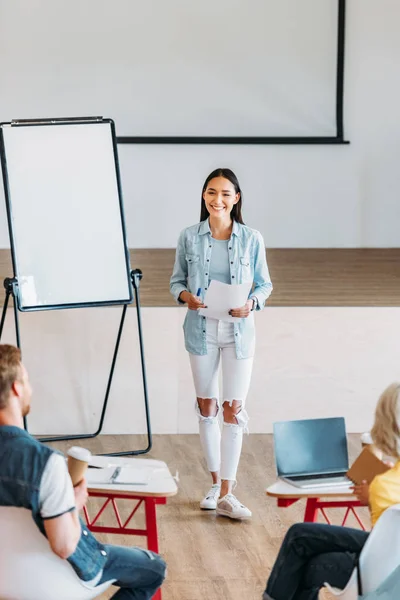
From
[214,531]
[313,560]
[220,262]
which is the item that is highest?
[220,262]

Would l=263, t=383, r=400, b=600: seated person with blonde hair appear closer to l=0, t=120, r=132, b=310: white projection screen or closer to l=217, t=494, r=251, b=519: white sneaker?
l=217, t=494, r=251, b=519: white sneaker

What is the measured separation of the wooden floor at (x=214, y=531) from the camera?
12.0 ft

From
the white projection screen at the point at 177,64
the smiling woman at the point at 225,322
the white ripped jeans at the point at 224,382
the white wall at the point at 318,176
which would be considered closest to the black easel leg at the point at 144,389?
the smiling woman at the point at 225,322

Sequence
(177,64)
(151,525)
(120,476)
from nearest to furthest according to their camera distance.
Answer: (120,476) < (151,525) < (177,64)

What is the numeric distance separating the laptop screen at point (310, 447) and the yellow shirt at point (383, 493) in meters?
0.54

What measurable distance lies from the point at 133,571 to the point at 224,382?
1722mm

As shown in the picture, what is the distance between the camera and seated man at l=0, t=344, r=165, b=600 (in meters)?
2.43

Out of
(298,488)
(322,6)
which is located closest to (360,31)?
(322,6)

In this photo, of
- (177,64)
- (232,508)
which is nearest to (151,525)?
(232,508)

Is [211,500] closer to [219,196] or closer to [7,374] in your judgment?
[219,196]

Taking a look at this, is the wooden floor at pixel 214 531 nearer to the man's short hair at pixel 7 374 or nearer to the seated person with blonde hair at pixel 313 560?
the seated person with blonde hair at pixel 313 560

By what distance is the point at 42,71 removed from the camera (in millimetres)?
8961

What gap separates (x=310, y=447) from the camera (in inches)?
127

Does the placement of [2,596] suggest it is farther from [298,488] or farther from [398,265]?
[398,265]
